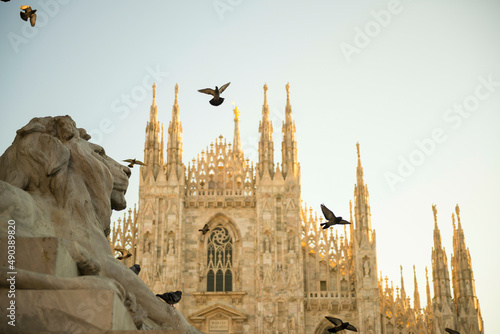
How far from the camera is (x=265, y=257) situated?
92.5 feet

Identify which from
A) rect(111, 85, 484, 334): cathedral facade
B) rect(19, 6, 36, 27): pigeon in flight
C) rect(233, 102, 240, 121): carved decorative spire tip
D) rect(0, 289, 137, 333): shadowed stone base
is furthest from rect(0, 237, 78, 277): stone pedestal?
rect(233, 102, 240, 121): carved decorative spire tip

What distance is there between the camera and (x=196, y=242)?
2909 cm

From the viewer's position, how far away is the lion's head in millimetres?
5152

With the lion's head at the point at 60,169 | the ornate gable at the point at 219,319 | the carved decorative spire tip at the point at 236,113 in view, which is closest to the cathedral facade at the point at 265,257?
the ornate gable at the point at 219,319

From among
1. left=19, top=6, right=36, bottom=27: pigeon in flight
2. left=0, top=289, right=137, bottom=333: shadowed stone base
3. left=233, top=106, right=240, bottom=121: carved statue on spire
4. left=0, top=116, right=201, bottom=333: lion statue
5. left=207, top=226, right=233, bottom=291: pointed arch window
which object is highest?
left=233, top=106, right=240, bottom=121: carved statue on spire

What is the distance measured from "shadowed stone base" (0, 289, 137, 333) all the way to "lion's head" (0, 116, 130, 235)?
3.46 feet

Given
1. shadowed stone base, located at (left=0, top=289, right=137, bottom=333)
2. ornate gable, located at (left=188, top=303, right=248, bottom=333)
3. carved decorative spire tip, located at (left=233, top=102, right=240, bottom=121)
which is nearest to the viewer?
shadowed stone base, located at (left=0, top=289, right=137, bottom=333)

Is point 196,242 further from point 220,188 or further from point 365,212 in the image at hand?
point 365,212

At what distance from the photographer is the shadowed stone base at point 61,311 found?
160 inches

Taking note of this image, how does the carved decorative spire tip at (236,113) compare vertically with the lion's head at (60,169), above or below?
above

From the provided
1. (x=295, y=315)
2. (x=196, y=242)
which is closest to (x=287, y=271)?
(x=295, y=315)

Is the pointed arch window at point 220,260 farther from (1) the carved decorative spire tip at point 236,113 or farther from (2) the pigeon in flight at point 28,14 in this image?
A: (2) the pigeon in flight at point 28,14

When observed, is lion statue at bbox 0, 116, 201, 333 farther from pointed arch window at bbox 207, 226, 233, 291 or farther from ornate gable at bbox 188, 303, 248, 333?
pointed arch window at bbox 207, 226, 233, 291

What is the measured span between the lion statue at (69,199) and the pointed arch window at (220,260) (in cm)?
2354
